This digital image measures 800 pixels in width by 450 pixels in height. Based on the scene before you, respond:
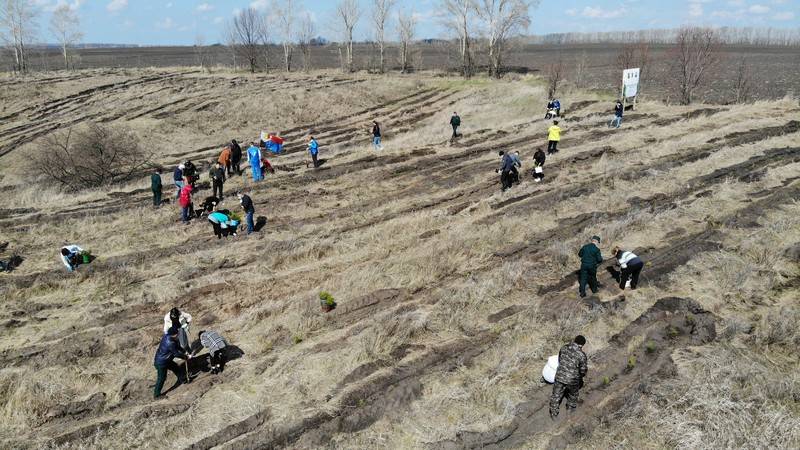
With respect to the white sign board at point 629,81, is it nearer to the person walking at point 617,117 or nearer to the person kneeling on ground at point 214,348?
the person walking at point 617,117

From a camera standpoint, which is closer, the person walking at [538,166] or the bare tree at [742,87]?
the person walking at [538,166]

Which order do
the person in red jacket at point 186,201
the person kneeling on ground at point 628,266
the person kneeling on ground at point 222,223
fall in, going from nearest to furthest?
the person kneeling on ground at point 628,266 → the person kneeling on ground at point 222,223 → the person in red jacket at point 186,201

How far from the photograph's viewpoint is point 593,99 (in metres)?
34.9

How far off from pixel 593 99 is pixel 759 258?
2485 cm

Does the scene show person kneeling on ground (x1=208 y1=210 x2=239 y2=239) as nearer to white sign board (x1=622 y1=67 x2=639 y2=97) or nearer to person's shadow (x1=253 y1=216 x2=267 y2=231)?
person's shadow (x1=253 y1=216 x2=267 y2=231)

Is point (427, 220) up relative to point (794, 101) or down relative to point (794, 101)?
down

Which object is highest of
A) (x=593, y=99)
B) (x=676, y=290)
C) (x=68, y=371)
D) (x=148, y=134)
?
(x=593, y=99)

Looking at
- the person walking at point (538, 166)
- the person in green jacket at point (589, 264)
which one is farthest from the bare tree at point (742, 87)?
the person in green jacket at point (589, 264)

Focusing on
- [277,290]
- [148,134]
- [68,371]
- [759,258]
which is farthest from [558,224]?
[148,134]

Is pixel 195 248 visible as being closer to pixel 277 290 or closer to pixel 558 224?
pixel 277 290

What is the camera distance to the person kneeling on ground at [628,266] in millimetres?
11117

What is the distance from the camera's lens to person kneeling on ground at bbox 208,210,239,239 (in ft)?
50.3

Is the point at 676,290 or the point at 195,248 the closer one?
the point at 676,290

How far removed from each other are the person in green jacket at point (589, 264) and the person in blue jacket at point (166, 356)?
824 cm
